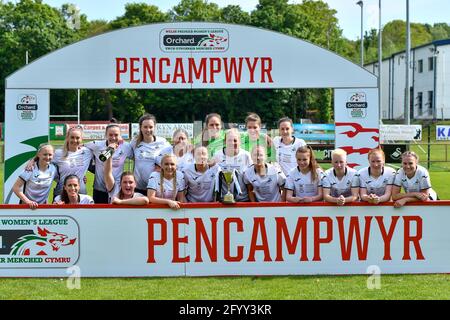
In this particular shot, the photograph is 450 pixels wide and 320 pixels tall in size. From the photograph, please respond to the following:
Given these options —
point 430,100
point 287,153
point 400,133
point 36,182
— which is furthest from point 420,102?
point 36,182

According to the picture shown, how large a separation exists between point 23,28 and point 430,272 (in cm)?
5819

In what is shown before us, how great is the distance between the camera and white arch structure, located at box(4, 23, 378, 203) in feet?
39.5

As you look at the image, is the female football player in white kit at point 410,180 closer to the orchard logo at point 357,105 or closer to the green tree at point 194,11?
the orchard logo at point 357,105

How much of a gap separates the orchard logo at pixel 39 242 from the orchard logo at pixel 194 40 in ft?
15.9

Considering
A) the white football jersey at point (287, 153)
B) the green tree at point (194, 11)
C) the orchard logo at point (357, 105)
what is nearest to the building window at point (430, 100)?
the green tree at point (194, 11)

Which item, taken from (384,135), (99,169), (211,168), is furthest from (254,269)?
(384,135)

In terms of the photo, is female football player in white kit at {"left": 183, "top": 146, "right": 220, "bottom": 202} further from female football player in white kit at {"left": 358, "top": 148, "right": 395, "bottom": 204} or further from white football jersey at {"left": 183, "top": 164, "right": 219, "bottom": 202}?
female football player in white kit at {"left": 358, "top": 148, "right": 395, "bottom": 204}

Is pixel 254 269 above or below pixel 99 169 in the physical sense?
below

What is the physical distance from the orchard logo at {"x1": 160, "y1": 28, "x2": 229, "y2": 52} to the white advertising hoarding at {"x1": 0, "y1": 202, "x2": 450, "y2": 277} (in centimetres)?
466

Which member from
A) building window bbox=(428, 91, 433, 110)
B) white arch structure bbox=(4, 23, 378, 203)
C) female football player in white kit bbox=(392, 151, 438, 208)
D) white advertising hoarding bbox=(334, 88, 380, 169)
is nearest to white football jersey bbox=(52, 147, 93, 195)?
white arch structure bbox=(4, 23, 378, 203)

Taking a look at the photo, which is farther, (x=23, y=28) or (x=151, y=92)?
(x=23, y=28)
